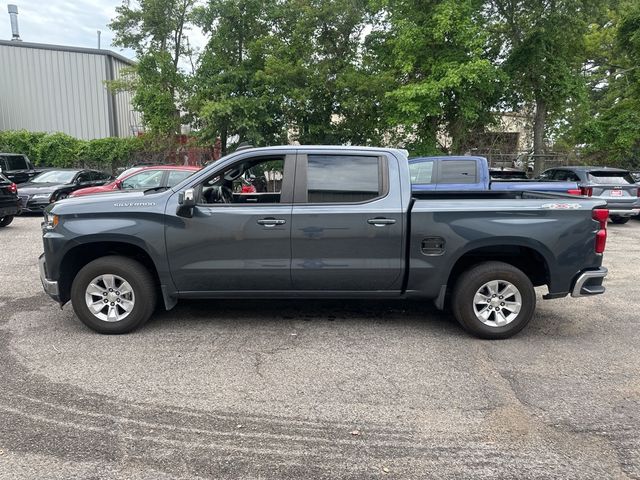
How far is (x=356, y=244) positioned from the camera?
4.99 m

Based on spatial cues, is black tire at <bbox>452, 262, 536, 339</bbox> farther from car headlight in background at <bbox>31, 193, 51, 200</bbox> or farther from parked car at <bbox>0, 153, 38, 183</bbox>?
parked car at <bbox>0, 153, 38, 183</bbox>

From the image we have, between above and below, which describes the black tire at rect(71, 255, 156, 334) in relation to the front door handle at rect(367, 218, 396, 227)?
below

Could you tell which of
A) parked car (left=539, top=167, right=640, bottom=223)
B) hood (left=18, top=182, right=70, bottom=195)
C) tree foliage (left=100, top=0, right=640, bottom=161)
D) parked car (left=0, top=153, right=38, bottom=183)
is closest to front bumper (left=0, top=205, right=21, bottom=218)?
hood (left=18, top=182, right=70, bottom=195)

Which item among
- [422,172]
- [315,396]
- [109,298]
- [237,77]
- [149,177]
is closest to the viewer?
[315,396]

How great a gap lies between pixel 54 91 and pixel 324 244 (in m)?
25.3

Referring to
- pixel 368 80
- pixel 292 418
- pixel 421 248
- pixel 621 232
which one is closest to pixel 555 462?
pixel 292 418

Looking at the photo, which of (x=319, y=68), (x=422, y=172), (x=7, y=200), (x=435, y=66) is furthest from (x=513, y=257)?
(x=319, y=68)

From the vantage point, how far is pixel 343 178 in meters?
5.16

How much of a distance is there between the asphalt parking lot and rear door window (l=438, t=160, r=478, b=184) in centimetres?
527

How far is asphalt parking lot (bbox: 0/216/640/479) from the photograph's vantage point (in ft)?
9.98

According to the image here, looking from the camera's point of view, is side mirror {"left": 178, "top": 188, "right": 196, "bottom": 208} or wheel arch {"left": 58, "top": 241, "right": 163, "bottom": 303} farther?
wheel arch {"left": 58, "top": 241, "right": 163, "bottom": 303}

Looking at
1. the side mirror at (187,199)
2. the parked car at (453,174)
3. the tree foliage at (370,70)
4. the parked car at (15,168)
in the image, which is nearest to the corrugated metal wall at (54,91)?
the tree foliage at (370,70)

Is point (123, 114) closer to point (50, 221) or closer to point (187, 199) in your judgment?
point (50, 221)

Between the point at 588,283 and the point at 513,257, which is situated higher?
→ the point at 513,257
